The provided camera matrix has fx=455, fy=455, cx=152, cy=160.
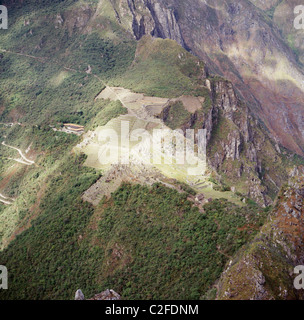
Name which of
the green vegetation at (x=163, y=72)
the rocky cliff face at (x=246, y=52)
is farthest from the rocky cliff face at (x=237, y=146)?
the rocky cliff face at (x=246, y=52)

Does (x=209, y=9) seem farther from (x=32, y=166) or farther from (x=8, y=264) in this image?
(x=8, y=264)

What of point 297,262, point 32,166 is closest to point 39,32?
point 32,166

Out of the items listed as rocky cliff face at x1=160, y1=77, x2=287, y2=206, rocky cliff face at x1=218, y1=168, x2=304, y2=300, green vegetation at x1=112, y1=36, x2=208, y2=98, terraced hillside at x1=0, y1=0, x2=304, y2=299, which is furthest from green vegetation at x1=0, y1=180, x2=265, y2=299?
green vegetation at x1=112, y1=36, x2=208, y2=98

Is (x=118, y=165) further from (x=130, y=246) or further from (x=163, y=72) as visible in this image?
(x=163, y=72)

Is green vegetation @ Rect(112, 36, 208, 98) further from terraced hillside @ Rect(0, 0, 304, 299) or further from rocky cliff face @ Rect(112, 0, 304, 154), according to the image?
rocky cliff face @ Rect(112, 0, 304, 154)

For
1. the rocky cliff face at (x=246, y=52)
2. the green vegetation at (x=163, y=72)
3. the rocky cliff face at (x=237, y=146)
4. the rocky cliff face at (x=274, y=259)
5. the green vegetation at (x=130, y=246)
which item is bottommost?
the rocky cliff face at (x=246, y=52)

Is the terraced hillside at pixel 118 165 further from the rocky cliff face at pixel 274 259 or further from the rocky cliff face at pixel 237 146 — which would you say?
the rocky cliff face at pixel 274 259
